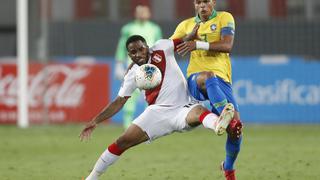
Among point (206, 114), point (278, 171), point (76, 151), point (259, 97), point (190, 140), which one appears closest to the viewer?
point (206, 114)

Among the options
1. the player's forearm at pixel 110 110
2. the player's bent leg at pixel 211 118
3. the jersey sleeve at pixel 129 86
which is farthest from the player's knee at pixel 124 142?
the player's bent leg at pixel 211 118

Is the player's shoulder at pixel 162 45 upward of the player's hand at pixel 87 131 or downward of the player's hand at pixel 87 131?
upward

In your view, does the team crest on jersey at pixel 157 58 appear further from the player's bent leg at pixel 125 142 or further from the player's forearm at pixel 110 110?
the player's bent leg at pixel 125 142

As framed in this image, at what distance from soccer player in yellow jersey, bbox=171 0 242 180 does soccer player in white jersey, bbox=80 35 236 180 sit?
0.74ft

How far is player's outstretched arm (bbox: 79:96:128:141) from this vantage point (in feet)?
29.9

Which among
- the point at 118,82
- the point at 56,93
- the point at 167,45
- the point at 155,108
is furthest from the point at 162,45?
the point at 118,82

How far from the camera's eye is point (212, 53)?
31.7ft

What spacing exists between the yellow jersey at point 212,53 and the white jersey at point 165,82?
396 mm

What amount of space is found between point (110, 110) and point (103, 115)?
9cm

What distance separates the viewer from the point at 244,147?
14.6 m

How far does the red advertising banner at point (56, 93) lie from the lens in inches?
762

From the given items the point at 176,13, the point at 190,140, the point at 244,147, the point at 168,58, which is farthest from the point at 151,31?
the point at 168,58

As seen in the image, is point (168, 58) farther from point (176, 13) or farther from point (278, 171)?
point (176, 13)

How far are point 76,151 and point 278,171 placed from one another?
4112 mm
